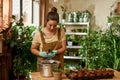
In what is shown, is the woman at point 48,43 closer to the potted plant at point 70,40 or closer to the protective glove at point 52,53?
the protective glove at point 52,53

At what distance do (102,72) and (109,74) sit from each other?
0.25ft

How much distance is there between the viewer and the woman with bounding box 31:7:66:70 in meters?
3.26

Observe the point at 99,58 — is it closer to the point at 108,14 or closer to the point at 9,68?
the point at 108,14

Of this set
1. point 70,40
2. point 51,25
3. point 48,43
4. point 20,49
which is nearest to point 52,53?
point 48,43

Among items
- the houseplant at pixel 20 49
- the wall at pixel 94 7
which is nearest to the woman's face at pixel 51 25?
the houseplant at pixel 20 49

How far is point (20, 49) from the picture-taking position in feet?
17.1

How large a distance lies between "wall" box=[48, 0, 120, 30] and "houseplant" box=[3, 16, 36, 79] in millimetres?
2238

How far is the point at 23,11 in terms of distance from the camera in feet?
20.9

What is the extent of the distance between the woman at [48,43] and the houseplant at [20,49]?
1579 mm

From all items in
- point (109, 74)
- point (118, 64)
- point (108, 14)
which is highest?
point (108, 14)

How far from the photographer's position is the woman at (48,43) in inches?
128

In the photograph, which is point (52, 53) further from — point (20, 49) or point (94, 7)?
point (94, 7)

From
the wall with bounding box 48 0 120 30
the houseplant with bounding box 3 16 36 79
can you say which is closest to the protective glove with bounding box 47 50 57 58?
the houseplant with bounding box 3 16 36 79

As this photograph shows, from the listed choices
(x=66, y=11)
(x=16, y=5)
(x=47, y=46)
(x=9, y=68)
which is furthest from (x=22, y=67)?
(x=66, y=11)
